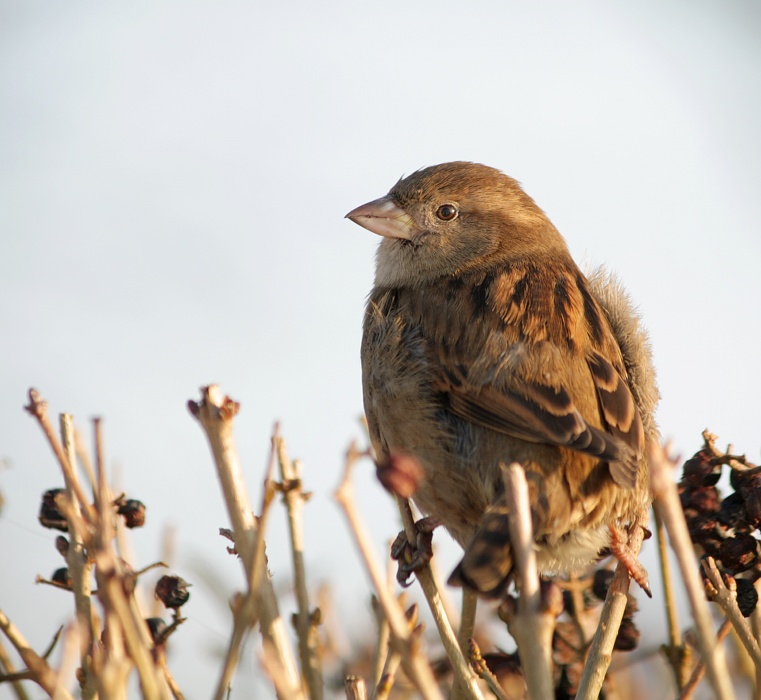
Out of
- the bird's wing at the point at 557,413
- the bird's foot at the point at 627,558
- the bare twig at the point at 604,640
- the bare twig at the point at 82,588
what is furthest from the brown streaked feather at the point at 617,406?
the bare twig at the point at 82,588

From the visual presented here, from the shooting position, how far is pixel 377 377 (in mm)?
3459

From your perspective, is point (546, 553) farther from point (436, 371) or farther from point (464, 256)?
point (464, 256)

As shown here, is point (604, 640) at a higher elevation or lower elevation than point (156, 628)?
lower

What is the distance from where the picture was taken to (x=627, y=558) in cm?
→ 297

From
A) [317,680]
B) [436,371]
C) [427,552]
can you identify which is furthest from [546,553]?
[317,680]

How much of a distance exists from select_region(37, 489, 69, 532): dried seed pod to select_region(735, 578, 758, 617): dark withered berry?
177 cm

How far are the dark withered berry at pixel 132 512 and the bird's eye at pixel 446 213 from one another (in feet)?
6.90

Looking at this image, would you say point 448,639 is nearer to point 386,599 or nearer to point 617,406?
point 386,599

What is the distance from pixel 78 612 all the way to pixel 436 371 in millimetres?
1419

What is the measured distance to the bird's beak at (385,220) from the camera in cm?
429

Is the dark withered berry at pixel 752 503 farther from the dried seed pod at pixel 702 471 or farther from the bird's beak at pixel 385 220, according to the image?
the bird's beak at pixel 385 220

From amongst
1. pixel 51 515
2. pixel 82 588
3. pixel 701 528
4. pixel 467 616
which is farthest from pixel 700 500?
pixel 51 515

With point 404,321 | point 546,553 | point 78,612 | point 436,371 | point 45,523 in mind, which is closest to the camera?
point 78,612

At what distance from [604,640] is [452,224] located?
225 centimetres
